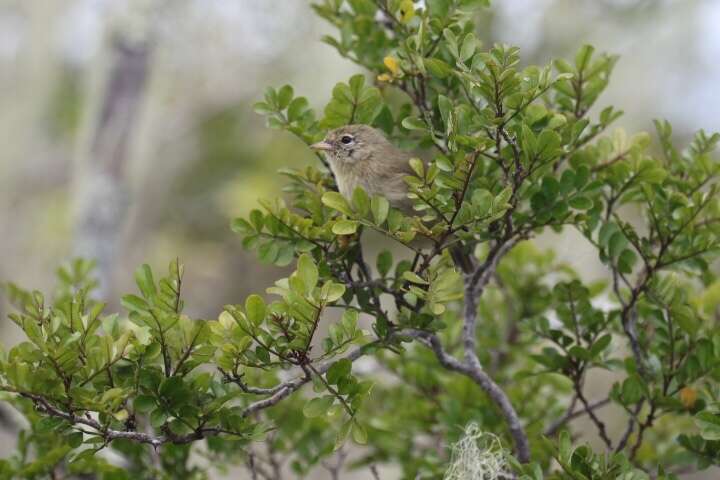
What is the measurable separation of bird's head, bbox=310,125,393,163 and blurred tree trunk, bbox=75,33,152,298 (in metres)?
2.29

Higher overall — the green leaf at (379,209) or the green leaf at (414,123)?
the green leaf at (414,123)

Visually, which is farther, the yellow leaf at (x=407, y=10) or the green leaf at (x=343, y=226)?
the yellow leaf at (x=407, y=10)

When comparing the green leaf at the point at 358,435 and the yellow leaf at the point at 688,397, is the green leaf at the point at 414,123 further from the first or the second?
the yellow leaf at the point at 688,397

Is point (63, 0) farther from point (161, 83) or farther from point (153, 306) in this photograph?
point (153, 306)

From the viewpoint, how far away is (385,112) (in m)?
2.49

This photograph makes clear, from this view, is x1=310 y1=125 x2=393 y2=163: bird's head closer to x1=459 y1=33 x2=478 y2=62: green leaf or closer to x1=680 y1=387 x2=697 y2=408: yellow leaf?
x1=459 y1=33 x2=478 y2=62: green leaf

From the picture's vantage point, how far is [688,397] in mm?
2418

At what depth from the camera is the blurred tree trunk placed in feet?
16.2

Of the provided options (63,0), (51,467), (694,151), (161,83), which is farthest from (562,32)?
(51,467)

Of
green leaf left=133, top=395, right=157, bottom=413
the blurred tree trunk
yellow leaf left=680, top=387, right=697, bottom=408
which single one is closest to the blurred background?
the blurred tree trunk

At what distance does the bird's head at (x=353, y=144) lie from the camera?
271 cm

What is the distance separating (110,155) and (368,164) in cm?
283

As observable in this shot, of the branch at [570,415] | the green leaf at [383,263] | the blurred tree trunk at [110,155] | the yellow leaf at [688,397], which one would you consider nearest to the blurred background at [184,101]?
the blurred tree trunk at [110,155]

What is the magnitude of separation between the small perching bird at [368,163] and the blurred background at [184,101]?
2.21 metres
